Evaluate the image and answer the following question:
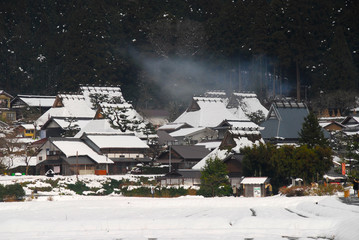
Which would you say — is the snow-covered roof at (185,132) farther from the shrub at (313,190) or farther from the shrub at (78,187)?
the shrub at (313,190)

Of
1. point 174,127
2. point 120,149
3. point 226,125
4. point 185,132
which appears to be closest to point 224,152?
point 120,149

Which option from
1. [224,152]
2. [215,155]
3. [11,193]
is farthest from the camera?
[224,152]

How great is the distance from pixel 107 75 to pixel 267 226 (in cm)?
7450

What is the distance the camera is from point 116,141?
249 ft

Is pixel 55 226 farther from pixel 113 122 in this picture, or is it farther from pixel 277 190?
pixel 113 122

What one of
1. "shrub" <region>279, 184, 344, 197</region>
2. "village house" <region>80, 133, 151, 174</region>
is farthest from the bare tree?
"shrub" <region>279, 184, 344, 197</region>

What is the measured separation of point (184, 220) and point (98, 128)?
47.6 meters

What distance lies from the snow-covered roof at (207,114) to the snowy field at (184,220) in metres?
45.6

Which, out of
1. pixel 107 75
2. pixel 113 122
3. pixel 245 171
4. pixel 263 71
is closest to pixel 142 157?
pixel 113 122

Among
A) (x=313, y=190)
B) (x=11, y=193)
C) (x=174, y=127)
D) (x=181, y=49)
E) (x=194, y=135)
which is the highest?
(x=181, y=49)

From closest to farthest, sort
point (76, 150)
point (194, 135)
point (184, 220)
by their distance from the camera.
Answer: point (184, 220)
point (76, 150)
point (194, 135)

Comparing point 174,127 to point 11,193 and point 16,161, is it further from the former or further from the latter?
point 11,193

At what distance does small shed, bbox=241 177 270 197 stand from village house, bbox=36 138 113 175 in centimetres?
1892

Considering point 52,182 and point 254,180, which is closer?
point 254,180
